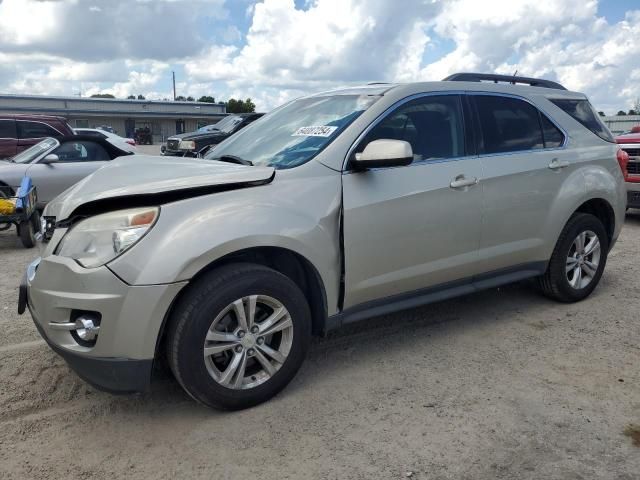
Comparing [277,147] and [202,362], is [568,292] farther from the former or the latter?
[202,362]

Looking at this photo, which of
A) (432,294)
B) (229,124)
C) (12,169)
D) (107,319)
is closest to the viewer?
(107,319)

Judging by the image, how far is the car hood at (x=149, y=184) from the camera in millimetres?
2795

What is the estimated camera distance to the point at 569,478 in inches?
96.4

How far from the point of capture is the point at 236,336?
290 cm

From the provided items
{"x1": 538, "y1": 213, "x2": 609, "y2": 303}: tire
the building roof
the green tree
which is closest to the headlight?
{"x1": 538, "y1": 213, "x2": 609, "y2": 303}: tire

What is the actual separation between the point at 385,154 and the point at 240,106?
260ft

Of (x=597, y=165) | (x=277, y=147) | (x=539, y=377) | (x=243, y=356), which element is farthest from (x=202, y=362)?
(x=597, y=165)

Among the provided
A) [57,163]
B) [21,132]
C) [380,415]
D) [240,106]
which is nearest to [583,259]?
[380,415]

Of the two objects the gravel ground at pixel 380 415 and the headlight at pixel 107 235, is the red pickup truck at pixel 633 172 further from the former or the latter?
the headlight at pixel 107 235

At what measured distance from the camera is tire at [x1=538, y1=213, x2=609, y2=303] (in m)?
4.51

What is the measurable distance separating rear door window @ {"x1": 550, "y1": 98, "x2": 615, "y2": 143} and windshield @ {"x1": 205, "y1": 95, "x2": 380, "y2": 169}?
1.96 m

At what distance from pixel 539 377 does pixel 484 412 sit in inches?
24.3

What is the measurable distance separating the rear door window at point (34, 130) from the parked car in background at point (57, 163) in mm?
2919

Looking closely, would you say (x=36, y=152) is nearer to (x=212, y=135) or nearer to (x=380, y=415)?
(x=212, y=135)
